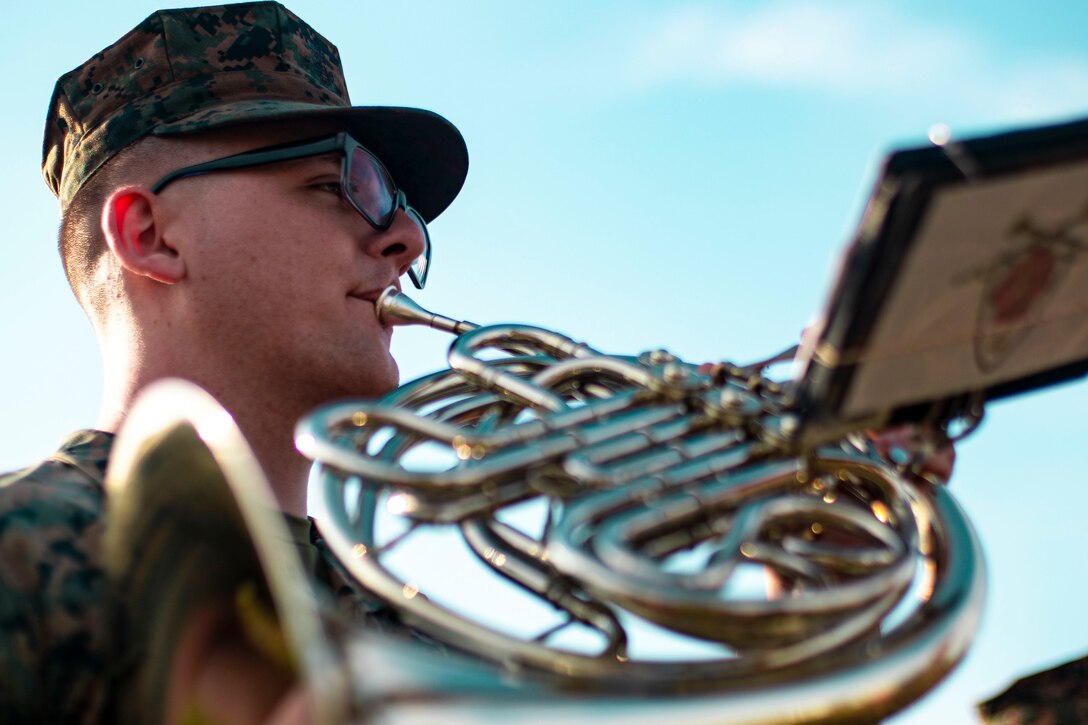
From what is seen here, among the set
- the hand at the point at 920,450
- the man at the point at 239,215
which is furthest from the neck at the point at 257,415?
the hand at the point at 920,450

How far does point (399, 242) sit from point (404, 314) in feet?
1.03

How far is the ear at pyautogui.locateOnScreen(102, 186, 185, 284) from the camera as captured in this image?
3082 mm

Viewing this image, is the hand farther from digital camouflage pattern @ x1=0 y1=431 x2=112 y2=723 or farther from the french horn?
digital camouflage pattern @ x1=0 y1=431 x2=112 y2=723

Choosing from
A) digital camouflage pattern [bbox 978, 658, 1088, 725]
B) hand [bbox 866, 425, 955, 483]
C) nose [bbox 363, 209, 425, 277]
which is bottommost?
digital camouflage pattern [bbox 978, 658, 1088, 725]

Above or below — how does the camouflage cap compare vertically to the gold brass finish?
above

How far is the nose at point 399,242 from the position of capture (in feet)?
10.4

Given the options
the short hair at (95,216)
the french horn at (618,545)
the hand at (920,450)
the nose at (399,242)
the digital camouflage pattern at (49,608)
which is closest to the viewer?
the french horn at (618,545)

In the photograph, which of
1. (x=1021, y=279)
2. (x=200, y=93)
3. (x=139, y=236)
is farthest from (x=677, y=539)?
(x=200, y=93)

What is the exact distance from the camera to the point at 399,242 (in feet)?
10.7

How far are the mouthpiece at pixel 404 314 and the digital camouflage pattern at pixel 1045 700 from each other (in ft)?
4.56

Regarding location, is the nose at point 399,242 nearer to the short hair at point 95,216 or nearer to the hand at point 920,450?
the short hair at point 95,216

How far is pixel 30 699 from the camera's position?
1.86m

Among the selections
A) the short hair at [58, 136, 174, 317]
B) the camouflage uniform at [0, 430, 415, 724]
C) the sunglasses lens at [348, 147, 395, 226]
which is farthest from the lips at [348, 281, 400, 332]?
the camouflage uniform at [0, 430, 415, 724]

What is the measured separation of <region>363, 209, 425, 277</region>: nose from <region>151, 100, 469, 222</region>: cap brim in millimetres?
249
